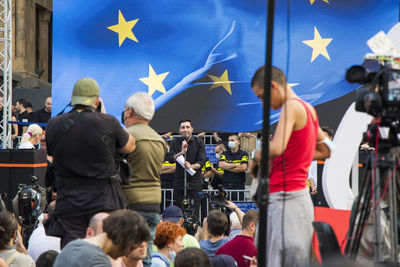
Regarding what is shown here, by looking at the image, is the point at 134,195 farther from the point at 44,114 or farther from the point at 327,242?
the point at 44,114

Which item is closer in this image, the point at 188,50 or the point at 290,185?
the point at 290,185

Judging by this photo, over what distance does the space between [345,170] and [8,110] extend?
675cm

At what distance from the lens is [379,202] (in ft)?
12.4

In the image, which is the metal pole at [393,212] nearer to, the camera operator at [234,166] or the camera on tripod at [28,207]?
the camera on tripod at [28,207]

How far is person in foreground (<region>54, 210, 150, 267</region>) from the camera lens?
3.97m

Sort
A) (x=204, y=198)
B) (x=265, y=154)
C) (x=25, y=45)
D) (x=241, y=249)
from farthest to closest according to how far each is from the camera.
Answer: (x=25, y=45), (x=204, y=198), (x=241, y=249), (x=265, y=154)

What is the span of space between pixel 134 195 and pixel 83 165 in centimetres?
55

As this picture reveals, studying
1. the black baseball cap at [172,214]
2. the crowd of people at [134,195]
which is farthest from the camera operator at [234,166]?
the black baseball cap at [172,214]

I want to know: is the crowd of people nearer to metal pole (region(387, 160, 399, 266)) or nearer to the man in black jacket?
metal pole (region(387, 160, 399, 266))

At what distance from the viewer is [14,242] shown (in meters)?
5.87

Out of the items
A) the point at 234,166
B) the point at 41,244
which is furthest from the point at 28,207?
the point at 234,166

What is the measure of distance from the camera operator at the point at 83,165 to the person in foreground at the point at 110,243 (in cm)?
84

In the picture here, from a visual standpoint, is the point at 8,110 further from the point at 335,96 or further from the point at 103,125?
the point at 103,125

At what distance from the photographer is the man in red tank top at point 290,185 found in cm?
392
